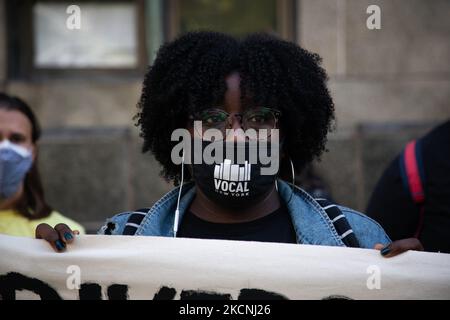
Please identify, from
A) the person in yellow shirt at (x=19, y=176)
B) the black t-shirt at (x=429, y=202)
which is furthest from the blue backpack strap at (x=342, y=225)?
the person in yellow shirt at (x=19, y=176)

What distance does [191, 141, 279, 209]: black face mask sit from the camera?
261cm

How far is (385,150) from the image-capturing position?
261 inches

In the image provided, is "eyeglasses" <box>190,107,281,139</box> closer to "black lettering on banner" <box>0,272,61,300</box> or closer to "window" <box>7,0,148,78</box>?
"black lettering on banner" <box>0,272,61,300</box>

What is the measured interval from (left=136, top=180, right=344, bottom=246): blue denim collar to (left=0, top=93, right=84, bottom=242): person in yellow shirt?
39.5 inches

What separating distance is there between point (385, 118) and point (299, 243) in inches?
173

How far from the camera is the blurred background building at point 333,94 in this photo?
6.68 meters

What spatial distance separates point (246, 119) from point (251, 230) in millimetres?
402

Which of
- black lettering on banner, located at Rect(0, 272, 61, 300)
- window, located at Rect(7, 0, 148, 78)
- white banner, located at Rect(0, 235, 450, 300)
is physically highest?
window, located at Rect(7, 0, 148, 78)

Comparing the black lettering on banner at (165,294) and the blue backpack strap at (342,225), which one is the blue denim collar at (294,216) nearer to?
the blue backpack strap at (342,225)

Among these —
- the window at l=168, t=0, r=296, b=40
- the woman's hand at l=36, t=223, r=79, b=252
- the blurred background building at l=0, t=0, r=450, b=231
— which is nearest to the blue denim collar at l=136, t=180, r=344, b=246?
the woman's hand at l=36, t=223, r=79, b=252

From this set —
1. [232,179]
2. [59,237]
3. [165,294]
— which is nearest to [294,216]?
[232,179]

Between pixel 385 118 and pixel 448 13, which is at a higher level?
A: pixel 448 13

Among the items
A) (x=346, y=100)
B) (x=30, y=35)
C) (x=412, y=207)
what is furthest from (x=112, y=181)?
(x=412, y=207)
